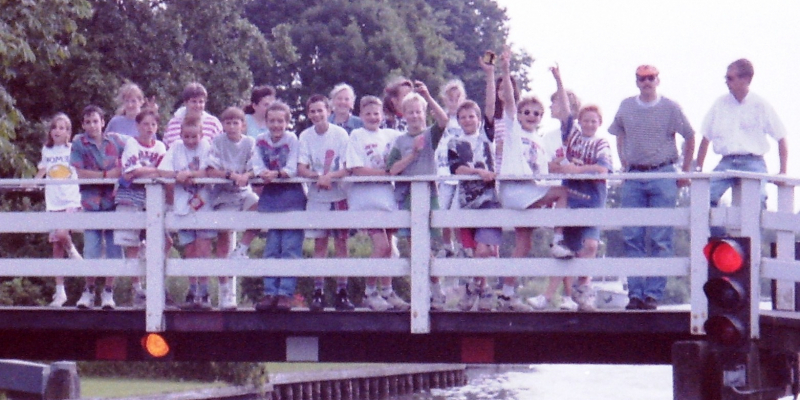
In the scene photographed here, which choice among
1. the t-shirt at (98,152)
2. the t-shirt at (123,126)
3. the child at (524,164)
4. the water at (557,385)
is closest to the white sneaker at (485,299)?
the child at (524,164)

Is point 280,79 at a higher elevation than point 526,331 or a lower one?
higher

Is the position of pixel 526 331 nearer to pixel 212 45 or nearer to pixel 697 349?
pixel 697 349

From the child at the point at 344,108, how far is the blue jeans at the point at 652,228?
2.18m

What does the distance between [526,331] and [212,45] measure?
2265 centimetres

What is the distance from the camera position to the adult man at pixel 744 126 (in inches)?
438

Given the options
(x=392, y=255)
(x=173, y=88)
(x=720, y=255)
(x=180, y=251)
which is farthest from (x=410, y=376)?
(x=720, y=255)

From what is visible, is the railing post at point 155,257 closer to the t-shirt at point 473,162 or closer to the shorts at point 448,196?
the shorts at point 448,196

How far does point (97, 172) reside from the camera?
1214 centimetres

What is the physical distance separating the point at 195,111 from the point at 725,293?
486cm

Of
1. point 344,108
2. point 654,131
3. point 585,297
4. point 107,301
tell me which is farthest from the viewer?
point 344,108

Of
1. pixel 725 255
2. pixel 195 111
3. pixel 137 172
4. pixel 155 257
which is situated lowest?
pixel 155 257

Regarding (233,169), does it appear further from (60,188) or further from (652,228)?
(652,228)

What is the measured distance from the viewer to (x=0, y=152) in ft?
61.7

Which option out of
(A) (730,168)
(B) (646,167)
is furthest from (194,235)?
(A) (730,168)
